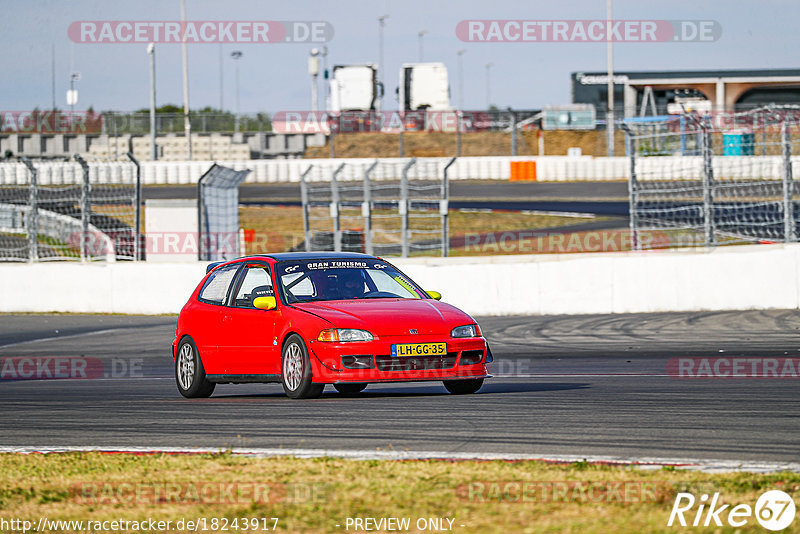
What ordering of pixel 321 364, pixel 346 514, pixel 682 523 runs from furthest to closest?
pixel 321 364
pixel 346 514
pixel 682 523

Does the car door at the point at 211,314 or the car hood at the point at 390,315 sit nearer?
the car hood at the point at 390,315

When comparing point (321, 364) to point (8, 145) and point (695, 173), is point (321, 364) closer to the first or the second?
point (695, 173)

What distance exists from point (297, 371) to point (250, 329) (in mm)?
786

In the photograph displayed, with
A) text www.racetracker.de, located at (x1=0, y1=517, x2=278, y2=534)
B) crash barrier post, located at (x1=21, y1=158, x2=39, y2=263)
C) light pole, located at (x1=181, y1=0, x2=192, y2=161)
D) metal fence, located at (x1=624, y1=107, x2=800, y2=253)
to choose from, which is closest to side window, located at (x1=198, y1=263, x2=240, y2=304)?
text www.racetracker.de, located at (x1=0, y1=517, x2=278, y2=534)

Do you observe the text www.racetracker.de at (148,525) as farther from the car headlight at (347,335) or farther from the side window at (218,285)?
the side window at (218,285)

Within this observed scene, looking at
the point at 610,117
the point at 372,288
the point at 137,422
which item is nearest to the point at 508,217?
the point at 610,117

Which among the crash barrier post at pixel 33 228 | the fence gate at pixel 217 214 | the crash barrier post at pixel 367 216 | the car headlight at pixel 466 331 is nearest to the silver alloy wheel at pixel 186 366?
the car headlight at pixel 466 331

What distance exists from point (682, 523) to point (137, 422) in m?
4.74

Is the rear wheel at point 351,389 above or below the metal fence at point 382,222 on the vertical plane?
below

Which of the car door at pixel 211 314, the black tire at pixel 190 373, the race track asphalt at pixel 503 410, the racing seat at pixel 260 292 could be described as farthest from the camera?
the black tire at pixel 190 373

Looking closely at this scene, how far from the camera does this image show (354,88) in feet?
193

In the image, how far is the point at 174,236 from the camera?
2427cm

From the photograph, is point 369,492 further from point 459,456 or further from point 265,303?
point 265,303

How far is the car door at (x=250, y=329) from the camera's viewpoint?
9.83 m
